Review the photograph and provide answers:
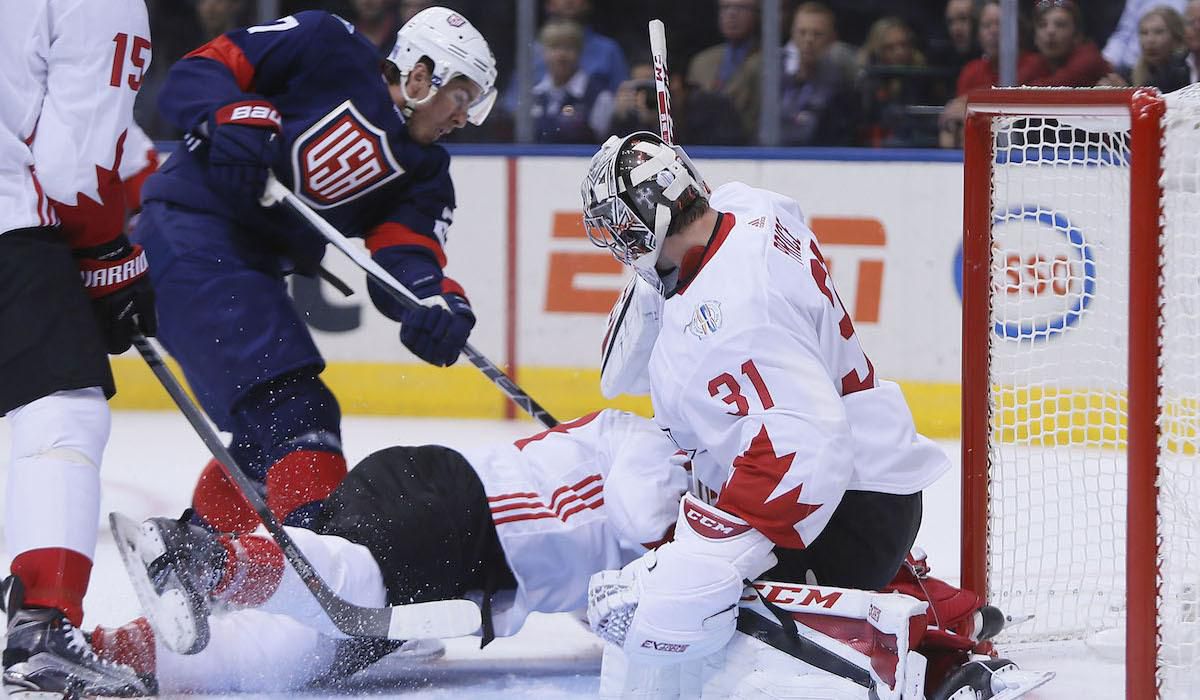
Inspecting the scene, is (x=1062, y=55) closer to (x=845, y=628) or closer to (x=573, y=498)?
(x=573, y=498)

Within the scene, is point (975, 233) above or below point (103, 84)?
below

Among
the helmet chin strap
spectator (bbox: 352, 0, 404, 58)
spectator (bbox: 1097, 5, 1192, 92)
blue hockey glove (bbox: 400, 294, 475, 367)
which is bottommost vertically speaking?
blue hockey glove (bbox: 400, 294, 475, 367)

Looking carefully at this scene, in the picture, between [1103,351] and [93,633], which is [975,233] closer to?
[1103,351]

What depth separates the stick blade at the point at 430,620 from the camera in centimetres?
233

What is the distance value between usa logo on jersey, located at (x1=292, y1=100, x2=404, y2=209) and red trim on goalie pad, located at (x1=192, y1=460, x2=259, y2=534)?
0.58m

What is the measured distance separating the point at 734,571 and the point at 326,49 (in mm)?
1555

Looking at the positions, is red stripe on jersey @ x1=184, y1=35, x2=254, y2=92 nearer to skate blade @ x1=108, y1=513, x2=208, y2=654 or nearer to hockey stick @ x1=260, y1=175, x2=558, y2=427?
hockey stick @ x1=260, y1=175, x2=558, y2=427

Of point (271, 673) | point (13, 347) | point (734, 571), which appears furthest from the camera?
point (271, 673)

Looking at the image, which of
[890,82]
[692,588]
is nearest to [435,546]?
[692,588]

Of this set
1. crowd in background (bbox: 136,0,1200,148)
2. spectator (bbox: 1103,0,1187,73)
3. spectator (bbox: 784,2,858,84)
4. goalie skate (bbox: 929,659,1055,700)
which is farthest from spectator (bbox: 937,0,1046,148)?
goalie skate (bbox: 929,659,1055,700)

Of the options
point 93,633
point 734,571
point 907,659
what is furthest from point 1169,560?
point 93,633

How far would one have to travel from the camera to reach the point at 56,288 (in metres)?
2.23

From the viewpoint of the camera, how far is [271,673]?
7.91ft

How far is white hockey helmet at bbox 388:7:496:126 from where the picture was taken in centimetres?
294
